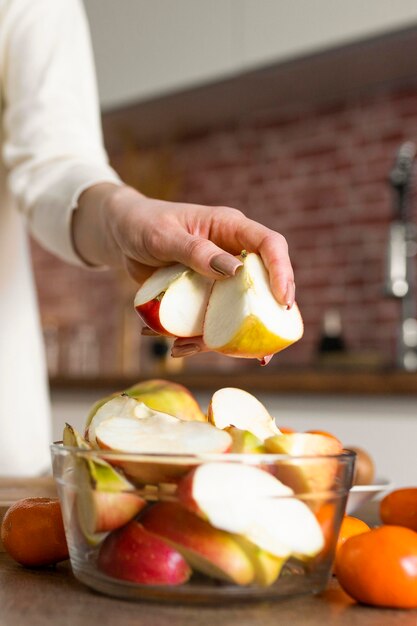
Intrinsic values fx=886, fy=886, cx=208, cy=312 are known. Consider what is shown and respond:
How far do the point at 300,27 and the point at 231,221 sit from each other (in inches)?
77.2

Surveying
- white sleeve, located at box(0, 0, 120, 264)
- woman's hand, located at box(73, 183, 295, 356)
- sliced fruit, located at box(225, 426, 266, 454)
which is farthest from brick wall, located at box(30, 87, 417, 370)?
sliced fruit, located at box(225, 426, 266, 454)

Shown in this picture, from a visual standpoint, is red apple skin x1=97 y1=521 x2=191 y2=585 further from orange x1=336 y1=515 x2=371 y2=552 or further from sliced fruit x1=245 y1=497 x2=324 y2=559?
orange x1=336 y1=515 x2=371 y2=552

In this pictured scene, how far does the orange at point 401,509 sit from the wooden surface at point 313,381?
1270mm

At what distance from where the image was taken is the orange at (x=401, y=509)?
69cm

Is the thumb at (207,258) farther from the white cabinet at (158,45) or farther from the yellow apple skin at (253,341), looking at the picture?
the white cabinet at (158,45)

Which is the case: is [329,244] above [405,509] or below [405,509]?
above

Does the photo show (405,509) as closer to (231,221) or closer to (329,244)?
(231,221)

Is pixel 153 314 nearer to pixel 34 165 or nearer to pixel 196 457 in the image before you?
pixel 196 457

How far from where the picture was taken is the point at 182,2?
2.84 metres

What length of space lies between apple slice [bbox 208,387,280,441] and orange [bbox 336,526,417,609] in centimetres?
10

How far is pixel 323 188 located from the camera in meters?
3.02

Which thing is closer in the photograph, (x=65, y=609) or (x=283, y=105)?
(x=65, y=609)

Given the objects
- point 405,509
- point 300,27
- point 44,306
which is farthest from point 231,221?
point 44,306

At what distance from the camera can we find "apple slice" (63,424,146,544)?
0.51 meters
